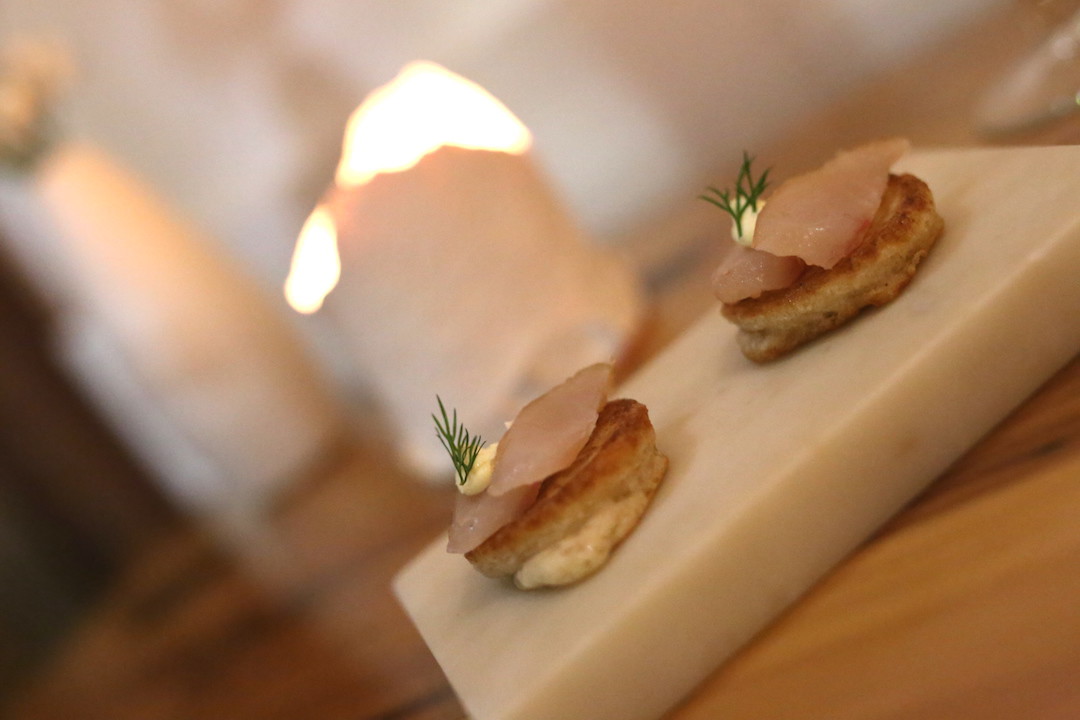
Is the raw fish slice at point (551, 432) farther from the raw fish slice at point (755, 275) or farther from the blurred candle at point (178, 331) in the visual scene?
the blurred candle at point (178, 331)

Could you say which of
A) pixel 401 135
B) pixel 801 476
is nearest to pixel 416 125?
pixel 401 135

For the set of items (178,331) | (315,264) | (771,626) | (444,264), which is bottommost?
(771,626)

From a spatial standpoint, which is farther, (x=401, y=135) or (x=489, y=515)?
(x=401, y=135)

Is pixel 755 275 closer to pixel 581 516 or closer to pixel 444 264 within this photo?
pixel 581 516

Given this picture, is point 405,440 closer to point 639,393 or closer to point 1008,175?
point 639,393

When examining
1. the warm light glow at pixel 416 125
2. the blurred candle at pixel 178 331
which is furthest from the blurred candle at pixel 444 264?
the blurred candle at pixel 178 331

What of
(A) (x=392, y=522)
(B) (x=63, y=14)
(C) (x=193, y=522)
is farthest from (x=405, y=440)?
(B) (x=63, y=14)

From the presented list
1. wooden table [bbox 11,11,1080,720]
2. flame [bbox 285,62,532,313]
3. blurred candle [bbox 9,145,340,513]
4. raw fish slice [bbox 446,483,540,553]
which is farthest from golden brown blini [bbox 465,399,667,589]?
blurred candle [bbox 9,145,340,513]
